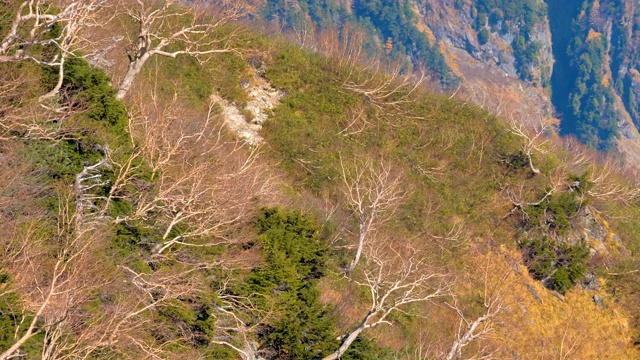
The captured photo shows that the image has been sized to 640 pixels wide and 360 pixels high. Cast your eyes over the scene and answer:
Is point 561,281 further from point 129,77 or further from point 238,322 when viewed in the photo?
point 129,77

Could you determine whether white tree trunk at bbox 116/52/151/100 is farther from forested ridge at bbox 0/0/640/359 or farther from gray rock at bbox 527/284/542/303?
gray rock at bbox 527/284/542/303

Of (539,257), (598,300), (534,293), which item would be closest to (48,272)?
(534,293)

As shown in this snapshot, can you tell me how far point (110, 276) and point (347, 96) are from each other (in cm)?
2221

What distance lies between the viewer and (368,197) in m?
25.0

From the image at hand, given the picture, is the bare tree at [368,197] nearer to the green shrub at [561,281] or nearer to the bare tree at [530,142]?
the bare tree at [530,142]

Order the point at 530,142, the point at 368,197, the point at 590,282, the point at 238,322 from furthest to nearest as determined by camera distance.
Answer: the point at 530,142
the point at 590,282
the point at 368,197
the point at 238,322

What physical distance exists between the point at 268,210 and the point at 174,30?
14.4 metres

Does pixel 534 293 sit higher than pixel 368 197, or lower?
lower

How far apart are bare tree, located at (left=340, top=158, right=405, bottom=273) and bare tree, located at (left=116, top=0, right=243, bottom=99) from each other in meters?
8.03

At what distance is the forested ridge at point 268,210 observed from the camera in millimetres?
14195

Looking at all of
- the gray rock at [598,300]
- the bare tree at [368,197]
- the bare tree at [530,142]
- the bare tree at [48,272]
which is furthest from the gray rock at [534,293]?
the bare tree at [48,272]

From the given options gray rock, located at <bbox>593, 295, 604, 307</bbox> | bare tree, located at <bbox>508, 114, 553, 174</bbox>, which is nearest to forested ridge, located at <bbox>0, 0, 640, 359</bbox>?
gray rock, located at <bbox>593, 295, 604, 307</bbox>

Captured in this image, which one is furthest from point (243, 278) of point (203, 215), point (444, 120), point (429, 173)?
point (444, 120)

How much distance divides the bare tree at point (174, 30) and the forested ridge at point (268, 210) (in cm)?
21
